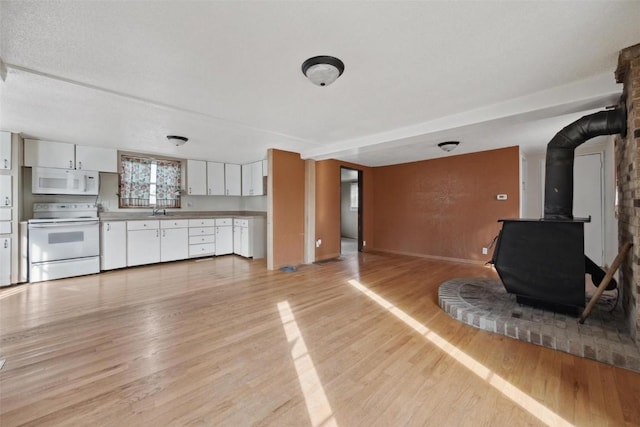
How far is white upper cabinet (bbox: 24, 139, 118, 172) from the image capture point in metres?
4.04

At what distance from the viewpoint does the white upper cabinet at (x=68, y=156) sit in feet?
13.2

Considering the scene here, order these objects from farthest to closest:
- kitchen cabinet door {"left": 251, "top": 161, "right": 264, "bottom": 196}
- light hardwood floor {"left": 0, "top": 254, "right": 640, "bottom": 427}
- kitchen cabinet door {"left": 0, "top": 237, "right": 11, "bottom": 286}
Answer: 1. kitchen cabinet door {"left": 251, "top": 161, "right": 264, "bottom": 196}
2. kitchen cabinet door {"left": 0, "top": 237, "right": 11, "bottom": 286}
3. light hardwood floor {"left": 0, "top": 254, "right": 640, "bottom": 427}

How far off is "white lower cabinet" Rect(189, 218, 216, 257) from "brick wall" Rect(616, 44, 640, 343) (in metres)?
6.05

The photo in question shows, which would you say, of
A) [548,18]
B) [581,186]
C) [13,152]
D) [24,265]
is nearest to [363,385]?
[548,18]

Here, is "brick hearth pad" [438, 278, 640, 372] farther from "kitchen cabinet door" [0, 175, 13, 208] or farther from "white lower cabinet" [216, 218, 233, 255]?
"kitchen cabinet door" [0, 175, 13, 208]

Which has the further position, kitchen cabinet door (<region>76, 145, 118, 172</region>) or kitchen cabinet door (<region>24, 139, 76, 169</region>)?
kitchen cabinet door (<region>76, 145, 118, 172</region>)

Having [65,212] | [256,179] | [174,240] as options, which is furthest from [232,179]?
[65,212]

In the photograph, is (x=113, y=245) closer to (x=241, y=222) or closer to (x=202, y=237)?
(x=202, y=237)

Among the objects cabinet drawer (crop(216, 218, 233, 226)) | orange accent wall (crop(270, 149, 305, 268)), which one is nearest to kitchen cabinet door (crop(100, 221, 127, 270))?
cabinet drawer (crop(216, 218, 233, 226))

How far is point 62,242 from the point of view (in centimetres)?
405

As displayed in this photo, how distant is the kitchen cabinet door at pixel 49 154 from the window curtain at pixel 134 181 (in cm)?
76

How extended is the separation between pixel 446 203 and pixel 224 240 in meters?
4.98

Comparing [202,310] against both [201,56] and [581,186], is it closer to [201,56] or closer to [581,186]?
[201,56]

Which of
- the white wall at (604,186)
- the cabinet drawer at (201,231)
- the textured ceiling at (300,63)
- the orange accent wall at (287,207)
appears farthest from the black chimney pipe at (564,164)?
the cabinet drawer at (201,231)
